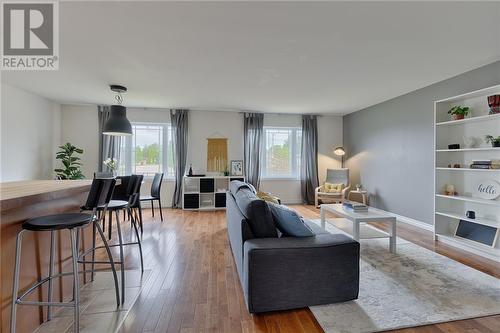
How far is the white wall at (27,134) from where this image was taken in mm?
4152

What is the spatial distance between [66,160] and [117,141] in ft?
3.51

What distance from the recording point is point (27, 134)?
183 inches

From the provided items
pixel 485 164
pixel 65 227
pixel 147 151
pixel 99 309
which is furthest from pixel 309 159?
pixel 65 227

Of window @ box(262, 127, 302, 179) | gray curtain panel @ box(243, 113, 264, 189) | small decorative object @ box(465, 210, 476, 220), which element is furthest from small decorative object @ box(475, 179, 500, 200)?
gray curtain panel @ box(243, 113, 264, 189)

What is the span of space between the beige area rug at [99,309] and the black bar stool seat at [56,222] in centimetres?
82

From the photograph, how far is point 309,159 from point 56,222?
580 cm

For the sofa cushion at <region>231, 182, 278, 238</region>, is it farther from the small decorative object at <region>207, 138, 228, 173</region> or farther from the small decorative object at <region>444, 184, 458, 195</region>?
the small decorative object at <region>207, 138, 228, 173</region>

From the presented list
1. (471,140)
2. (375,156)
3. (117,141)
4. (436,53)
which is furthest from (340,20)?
(117,141)

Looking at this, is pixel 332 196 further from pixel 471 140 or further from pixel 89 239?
pixel 89 239

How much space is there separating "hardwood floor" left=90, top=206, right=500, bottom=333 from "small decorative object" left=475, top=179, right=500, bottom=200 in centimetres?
80

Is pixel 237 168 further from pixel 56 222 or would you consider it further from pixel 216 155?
pixel 56 222

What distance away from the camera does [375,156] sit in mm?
5570

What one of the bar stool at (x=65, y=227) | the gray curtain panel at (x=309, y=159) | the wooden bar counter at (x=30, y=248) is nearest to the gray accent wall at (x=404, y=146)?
the gray curtain panel at (x=309, y=159)

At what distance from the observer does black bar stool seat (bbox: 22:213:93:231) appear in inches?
55.9
